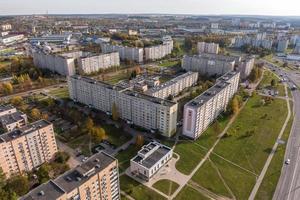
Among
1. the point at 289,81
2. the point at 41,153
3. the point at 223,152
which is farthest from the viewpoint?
the point at 289,81

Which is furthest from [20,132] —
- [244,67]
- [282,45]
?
[282,45]

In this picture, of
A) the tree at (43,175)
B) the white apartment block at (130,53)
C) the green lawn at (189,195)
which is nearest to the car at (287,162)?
the green lawn at (189,195)

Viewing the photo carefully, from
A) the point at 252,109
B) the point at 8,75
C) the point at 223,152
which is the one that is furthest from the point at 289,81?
the point at 8,75

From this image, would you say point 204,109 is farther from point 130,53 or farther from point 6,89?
point 130,53

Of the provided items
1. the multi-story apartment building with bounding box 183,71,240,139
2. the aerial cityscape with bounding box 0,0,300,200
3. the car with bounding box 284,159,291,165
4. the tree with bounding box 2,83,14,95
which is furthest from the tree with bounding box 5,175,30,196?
the tree with bounding box 2,83,14,95

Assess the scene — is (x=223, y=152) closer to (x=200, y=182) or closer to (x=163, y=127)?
(x=200, y=182)

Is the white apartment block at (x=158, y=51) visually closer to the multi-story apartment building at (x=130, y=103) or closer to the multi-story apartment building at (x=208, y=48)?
the multi-story apartment building at (x=208, y=48)
